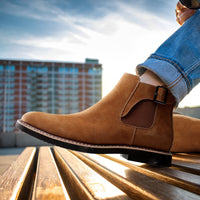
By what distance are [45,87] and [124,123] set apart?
52.2 m

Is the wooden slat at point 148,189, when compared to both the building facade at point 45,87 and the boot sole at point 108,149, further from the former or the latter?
the building facade at point 45,87

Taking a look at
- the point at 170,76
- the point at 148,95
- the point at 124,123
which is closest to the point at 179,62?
the point at 170,76

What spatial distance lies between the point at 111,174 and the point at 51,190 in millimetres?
235

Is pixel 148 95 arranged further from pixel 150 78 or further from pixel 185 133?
pixel 185 133

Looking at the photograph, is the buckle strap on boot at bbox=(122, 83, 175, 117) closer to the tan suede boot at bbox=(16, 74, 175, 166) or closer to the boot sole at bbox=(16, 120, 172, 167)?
the tan suede boot at bbox=(16, 74, 175, 166)

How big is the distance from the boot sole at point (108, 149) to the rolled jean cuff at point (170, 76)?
24cm

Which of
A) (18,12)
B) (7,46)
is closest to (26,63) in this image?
(7,46)

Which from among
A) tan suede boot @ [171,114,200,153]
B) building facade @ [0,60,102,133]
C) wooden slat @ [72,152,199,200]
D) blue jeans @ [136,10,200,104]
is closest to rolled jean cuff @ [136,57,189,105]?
blue jeans @ [136,10,200,104]

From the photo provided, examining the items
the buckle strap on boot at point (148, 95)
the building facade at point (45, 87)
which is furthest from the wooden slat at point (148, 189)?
the building facade at point (45, 87)

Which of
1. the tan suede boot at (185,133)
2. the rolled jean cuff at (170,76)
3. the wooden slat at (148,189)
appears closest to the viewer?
the wooden slat at (148,189)

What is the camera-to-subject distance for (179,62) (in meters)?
0.84

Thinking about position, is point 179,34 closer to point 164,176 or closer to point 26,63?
point 164,176

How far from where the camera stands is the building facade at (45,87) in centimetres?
4884

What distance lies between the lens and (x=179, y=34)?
892 mm
